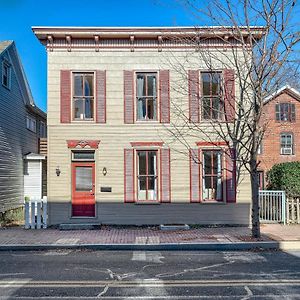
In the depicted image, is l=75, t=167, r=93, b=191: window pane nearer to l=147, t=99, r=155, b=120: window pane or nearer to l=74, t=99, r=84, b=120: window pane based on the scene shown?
l=74, t=99, r=84, b=120: window pane

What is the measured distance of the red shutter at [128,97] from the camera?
1461 centimetres

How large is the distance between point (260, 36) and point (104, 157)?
6.90 metres

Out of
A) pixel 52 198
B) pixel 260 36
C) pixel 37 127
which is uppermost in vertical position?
pixel 260 36

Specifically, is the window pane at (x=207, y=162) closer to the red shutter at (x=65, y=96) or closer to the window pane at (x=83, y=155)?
the window pane at (x=83, y=155)

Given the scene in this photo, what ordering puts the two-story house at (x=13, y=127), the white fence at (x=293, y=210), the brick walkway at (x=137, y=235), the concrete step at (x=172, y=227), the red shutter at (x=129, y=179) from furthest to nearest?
the two-story house at (x=13, y=127) < the red shutter at (x=129, y=179) < the white fence at (x=293, y=210) < the concrete step at (x=172, y=227) < the brick walkway at (x=137, y=235)

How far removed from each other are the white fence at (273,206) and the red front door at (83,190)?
656cm

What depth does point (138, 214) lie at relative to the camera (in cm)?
1457

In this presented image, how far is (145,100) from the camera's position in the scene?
1479 centimetres

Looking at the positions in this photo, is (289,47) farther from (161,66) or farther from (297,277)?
(297,277)

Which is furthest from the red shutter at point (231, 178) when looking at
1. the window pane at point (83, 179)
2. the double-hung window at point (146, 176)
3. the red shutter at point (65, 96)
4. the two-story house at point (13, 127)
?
the two-story house at point (13, 127)

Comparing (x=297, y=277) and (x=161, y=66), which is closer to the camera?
(x=297, y=277)

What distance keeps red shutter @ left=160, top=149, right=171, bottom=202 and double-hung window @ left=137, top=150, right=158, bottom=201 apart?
0.80 ft

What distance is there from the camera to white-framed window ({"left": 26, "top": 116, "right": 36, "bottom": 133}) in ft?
71.6

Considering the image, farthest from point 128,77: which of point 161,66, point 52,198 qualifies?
point 52,198
